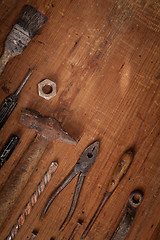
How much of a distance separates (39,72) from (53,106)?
0.37 metres

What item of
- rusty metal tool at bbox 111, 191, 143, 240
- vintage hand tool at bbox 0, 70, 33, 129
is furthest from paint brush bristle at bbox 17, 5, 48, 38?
rusty metal tool at bbox 111, 191, 143, 240

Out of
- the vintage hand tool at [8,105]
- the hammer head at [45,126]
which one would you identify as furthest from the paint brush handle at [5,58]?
the hammer head at [45,126]

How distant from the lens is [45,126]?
2047 millimetres

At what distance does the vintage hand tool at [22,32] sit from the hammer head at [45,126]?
20.8 inches

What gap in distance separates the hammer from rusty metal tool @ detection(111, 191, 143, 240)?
34.8 inches

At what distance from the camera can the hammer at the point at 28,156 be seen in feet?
6.79

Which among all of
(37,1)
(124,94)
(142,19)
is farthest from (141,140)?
(37,1)

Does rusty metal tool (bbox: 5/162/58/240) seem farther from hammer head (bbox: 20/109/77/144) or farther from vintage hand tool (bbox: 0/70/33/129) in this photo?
vintage hand tool (bbox: 0/70/33/129)

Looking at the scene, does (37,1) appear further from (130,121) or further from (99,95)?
(130,121)

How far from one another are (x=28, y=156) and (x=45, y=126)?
1.19 feet

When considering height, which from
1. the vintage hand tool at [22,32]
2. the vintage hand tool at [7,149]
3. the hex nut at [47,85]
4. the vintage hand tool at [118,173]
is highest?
the vintage hand tool at [22,32]

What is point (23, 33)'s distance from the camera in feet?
6.72

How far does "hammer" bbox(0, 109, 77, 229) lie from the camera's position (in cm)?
207

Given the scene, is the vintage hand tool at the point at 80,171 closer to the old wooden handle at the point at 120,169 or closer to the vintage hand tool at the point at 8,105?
the old wooden handle at the point at 120,169
